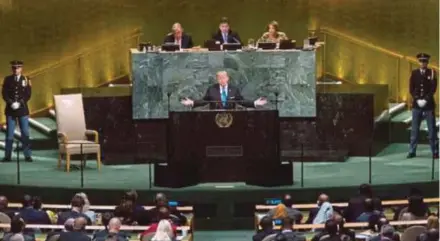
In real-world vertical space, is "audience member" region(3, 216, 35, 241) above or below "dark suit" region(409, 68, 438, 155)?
below

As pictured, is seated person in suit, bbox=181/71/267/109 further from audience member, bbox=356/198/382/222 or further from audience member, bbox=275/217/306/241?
audience member, bbox=275/217/306/241

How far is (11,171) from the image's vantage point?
19859 mm

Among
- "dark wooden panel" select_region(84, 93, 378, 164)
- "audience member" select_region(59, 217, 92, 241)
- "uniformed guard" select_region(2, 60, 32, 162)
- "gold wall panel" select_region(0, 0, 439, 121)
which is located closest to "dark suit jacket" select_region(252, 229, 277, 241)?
"audience member" select_region(59, 217, 92, 241)

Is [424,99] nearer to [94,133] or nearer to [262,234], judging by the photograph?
[94,133]

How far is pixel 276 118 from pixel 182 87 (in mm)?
2527

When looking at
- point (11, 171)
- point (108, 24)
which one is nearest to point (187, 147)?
point (11, 171)

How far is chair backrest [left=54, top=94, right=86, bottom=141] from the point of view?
1986cm

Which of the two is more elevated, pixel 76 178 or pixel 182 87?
pixel 182 87

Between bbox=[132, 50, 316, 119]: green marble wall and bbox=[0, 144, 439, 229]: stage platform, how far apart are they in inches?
42.8

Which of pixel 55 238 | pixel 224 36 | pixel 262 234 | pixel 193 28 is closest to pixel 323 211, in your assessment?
pixel 262 234

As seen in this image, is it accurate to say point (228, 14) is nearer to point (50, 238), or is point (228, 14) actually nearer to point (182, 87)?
point (182, 87)

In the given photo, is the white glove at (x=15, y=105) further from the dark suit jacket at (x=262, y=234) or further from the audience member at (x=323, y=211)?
the dark suit jacket at (x=262, y=234)

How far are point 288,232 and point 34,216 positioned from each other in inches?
130

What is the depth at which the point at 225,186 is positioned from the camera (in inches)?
722
